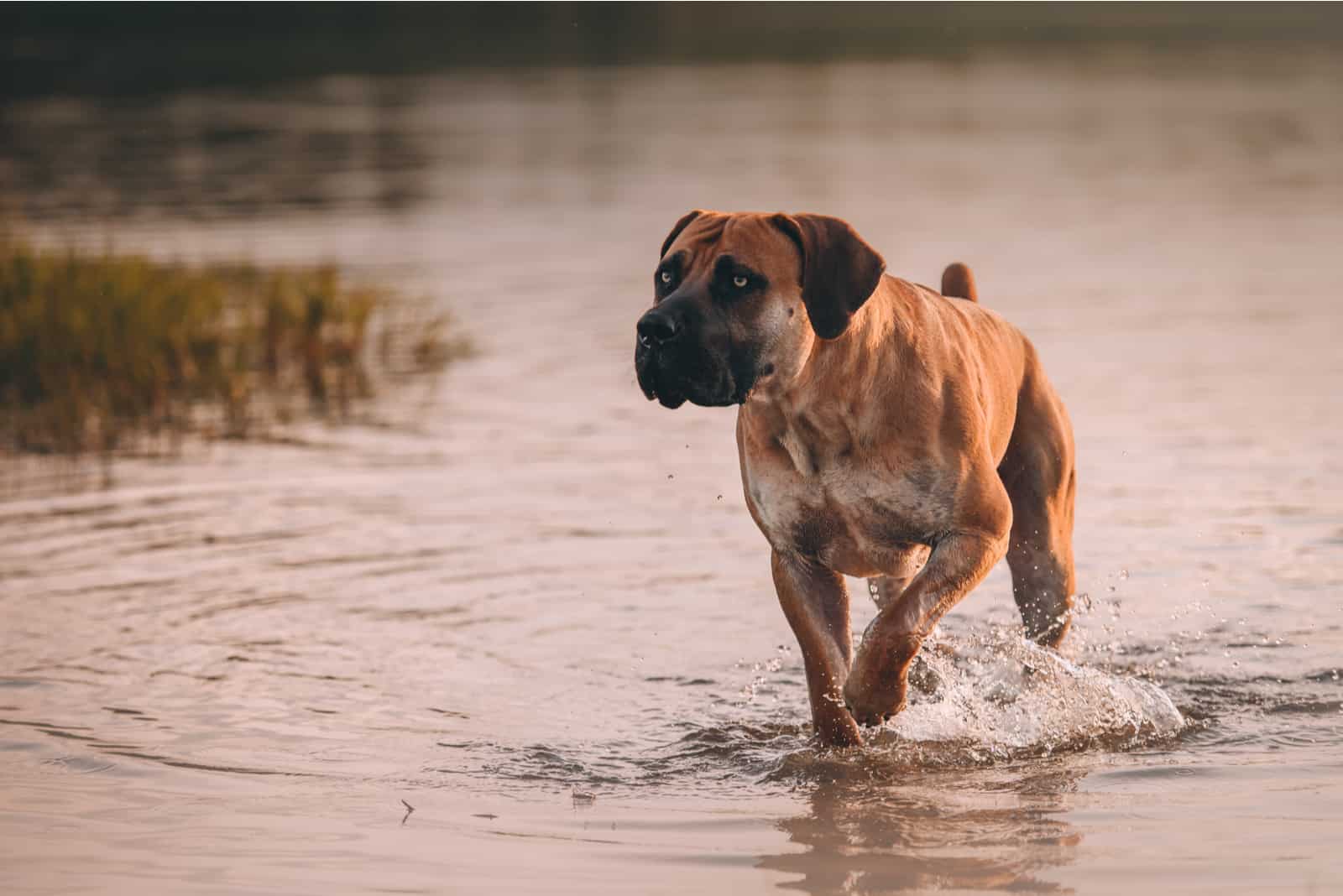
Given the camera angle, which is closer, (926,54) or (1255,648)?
(1255,648)

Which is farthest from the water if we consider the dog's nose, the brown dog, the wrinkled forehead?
the wrinkled forehead

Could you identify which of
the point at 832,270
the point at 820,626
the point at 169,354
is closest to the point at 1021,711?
the point at 820,626

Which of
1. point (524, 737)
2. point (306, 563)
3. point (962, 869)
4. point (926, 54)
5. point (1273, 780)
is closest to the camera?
point (962, 869)

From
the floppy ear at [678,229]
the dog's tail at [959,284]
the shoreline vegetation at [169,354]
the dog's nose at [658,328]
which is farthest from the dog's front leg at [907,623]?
the shoreline vegetation at [169,354]

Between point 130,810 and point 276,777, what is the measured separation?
1.52 ft

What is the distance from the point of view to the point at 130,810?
581 centimetres

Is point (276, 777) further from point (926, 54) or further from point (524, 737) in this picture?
point (926, 54)

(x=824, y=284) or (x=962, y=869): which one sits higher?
(x=824, y=284)

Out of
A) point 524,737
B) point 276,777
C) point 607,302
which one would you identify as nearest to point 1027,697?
point 524,737

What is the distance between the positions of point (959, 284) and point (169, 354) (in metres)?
7.42

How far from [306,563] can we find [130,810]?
2.96 m

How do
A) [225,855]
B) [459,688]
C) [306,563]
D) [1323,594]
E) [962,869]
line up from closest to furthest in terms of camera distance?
1. [962,869]
2. [225,855]
3. [459,688]
4. [1323,594]
5. [306,563]

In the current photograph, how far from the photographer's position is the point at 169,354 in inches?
524

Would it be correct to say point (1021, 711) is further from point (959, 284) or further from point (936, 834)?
point (959, 284)
